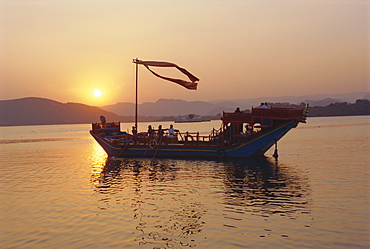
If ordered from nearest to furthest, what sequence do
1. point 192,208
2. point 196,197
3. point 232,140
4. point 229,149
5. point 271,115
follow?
point 192,208
point 196,197
point 271,115
point 229,149
point 232,140

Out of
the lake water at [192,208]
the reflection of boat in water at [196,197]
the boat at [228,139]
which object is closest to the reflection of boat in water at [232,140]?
the boat at [228,139]

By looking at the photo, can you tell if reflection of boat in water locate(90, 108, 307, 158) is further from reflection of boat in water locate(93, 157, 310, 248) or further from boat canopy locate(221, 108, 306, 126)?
reflection of boat in water locate(93, 157, 310, 248)

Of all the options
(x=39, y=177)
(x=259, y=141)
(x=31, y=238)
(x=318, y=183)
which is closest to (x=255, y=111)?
(x=259, y=141)

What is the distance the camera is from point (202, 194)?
17641mm

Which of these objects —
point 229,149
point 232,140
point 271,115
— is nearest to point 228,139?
point 232,140

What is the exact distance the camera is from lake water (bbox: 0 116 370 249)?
1120 centimetres

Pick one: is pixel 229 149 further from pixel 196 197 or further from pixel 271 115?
pixel 196 197

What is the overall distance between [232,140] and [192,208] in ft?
56.1

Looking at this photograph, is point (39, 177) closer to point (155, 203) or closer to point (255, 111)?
point (155, 203)

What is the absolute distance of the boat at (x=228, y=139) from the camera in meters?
29.6

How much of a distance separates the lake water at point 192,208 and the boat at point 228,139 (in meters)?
4.34

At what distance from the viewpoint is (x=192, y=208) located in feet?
49.1

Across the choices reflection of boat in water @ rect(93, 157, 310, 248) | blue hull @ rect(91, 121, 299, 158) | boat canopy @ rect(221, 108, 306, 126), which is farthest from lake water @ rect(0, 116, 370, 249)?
boat canopy @ rect(221, 108, 306, 126)

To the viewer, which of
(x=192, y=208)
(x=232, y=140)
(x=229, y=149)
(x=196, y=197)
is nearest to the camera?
(x=192, y=208)
